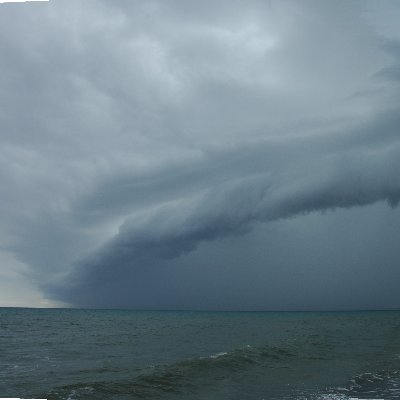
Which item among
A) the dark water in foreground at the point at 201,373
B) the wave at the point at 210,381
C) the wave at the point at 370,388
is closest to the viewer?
the wave at the point at 370,388

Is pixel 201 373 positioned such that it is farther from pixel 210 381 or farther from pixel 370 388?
pixel 370 388

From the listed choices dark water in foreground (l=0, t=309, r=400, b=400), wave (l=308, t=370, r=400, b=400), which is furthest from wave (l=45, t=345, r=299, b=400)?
wave (l=308, t=370, r=400, b=400)

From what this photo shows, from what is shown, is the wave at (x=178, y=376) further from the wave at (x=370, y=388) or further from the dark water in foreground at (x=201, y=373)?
the wave at (x=370, y=388)

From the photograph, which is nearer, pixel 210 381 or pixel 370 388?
pixel 370 388

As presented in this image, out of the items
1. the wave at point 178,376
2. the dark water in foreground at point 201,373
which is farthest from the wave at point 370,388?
the wave at point 178,376

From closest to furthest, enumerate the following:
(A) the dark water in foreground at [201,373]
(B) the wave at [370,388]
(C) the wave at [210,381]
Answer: (B) the wave at [370,388] < (C) the wave at [210,381] < (A) the dark water in foreground at [201,373]

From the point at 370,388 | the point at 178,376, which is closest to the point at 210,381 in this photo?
the point at 178,376

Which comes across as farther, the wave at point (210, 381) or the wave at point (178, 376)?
the wave at point (178, 376)

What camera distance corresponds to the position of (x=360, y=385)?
28.3ft

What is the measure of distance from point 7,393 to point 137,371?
130 inches

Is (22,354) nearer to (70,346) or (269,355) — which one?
(70,346)

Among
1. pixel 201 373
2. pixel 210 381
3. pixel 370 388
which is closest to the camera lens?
pixel 370 388

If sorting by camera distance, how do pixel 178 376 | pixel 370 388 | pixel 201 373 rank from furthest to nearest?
1. pixel 201 373
2. pixel 178 376
3. pixel 370 388

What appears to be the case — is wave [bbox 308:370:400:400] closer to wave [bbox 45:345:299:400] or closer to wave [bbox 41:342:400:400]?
wave [bbox 41:342:400:400]
